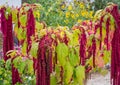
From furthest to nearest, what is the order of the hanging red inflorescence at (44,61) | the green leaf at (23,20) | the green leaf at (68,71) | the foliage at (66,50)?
the green leaf at (23,20) < the green leaf at (68,71) < the foliage at (66,50) < the hanging red inflorescence at (44,61)

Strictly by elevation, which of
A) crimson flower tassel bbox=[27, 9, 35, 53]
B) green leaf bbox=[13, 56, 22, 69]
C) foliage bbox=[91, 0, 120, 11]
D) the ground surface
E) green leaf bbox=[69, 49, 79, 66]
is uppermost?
foliage bbox=[91, 0, 120, 11]

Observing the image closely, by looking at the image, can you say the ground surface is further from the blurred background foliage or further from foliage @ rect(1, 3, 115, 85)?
foliage @ rect(1, 3, 115, 85)

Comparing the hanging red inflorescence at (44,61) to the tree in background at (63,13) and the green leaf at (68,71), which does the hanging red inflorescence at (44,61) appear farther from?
the tree in background at (63,13)

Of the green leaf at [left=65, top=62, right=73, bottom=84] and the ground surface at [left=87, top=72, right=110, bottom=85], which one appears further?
the ground surface at [left=87, top=72, right=110, bottom=85]

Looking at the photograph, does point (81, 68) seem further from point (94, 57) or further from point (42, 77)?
point (42, 77)

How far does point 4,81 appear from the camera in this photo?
4062 mm

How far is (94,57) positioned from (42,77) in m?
0.66

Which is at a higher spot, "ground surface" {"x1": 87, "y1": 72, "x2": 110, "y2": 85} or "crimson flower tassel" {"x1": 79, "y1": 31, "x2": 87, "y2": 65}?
"crimson flower tassel" {"x1": 79, "y1": 31, "x2": 87, "y2": 65}

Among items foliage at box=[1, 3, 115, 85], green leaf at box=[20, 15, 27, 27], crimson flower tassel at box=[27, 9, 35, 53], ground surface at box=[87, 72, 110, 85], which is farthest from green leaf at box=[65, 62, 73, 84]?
ground surface at box=[87, 72, 110, 85]

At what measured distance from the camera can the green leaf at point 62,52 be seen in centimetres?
285

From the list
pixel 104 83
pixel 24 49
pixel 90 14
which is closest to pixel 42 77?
pixel 24 49

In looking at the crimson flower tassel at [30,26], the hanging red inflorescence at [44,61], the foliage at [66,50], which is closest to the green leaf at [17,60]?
the foliage at [66,50]

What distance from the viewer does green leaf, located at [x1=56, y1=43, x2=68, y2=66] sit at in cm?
285

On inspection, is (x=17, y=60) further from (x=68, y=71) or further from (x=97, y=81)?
(x=97, y=81)
